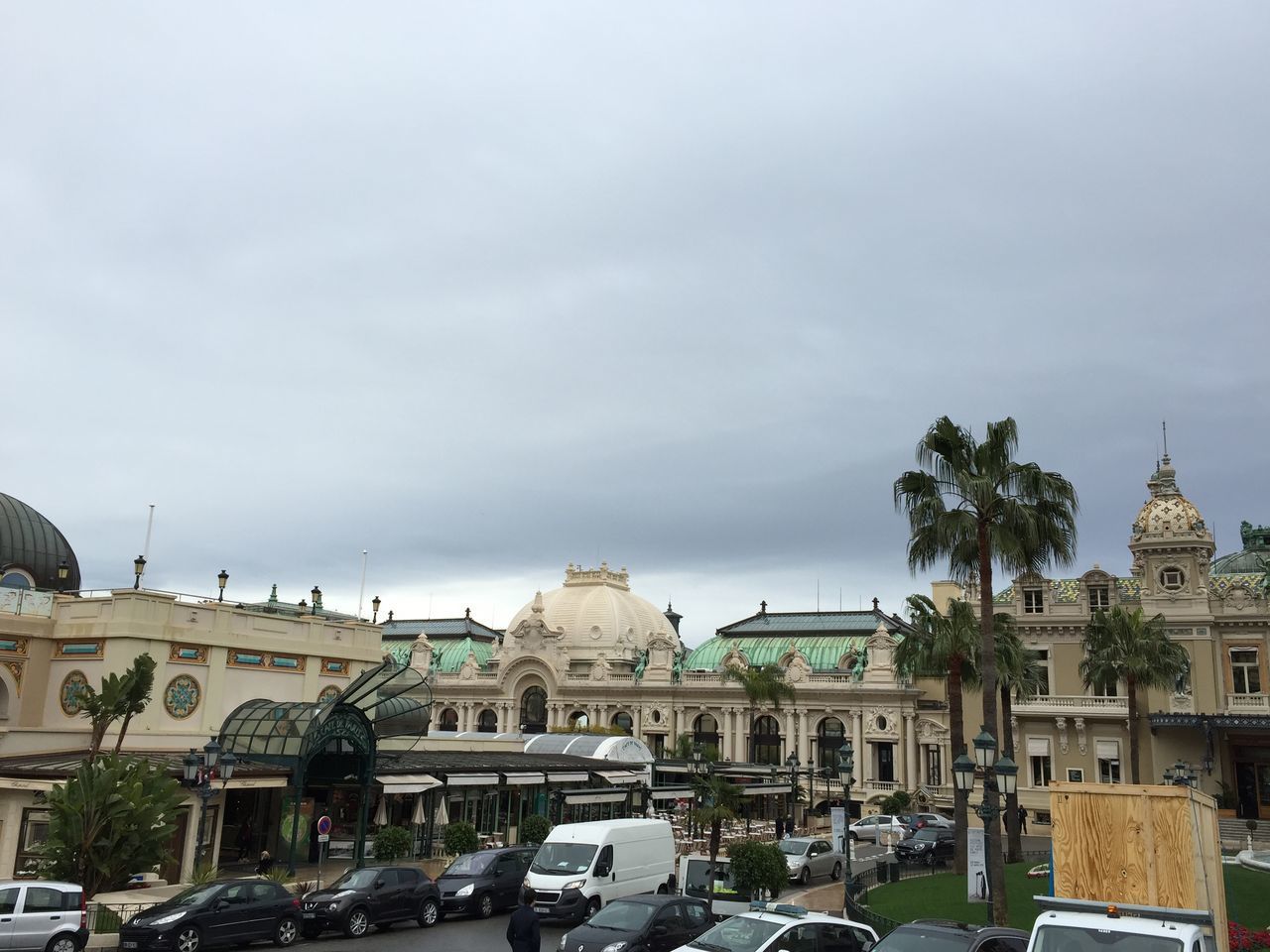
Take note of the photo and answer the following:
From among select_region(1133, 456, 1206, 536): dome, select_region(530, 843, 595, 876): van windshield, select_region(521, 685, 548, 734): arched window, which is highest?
select_region(1133, 456, 1206, 536): dome

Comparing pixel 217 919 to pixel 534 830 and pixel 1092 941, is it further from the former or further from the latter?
pixel 534 830

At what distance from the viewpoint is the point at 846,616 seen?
8050 cm

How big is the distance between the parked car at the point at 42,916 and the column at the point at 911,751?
56171 mm

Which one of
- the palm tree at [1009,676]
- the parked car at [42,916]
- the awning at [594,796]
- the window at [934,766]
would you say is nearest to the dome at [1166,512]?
the palm tree at [1009,676]

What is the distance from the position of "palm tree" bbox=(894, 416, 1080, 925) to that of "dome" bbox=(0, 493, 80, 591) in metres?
34.0

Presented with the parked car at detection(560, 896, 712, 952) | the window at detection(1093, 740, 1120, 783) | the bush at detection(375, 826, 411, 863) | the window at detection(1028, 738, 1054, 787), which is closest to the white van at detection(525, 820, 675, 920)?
the parked car at detection(560, 896, 712, 952)

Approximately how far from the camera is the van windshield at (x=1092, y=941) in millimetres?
11477

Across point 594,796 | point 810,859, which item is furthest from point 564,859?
point 594,796

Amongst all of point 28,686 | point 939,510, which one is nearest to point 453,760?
point 28,686

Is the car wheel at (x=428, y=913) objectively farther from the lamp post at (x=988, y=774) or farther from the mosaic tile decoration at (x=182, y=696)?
the mosaic tile decoration at (x=182, y=696)

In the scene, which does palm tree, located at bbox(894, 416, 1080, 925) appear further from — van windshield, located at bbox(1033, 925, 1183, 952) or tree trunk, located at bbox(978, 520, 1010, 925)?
van windshield, located at bbox(1033, 925, 1183, 952)

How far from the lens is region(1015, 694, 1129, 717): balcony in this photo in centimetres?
5675

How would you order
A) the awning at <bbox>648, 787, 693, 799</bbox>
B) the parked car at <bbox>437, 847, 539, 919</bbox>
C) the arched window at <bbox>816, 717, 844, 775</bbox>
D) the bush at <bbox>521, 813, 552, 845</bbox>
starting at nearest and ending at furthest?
the parked car at <bbox>437, 847, 539, 919</bbox> → the bush at <bbox>521, 813, 552, 845</bbox> → the awning at <bbox>648, 787, 693, 799</bbox> → the arched window at <bbox>816, 717, 844, 775</bbox>

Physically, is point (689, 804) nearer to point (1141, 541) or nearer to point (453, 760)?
point (453, 760)
